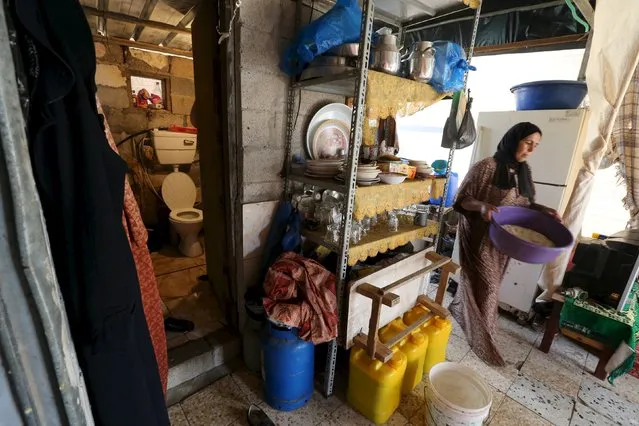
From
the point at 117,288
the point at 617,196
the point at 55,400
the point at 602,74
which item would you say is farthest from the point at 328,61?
the point at 617,196

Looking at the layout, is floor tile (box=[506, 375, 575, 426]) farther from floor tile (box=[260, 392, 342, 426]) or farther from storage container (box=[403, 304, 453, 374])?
floor tile (box=[260, 392, 342, 426])

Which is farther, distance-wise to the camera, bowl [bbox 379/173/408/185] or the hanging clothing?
the hanging clothing

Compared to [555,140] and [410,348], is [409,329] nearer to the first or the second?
[410,348]

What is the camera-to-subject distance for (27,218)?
415 millimetres

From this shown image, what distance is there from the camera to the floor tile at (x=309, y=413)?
139cm

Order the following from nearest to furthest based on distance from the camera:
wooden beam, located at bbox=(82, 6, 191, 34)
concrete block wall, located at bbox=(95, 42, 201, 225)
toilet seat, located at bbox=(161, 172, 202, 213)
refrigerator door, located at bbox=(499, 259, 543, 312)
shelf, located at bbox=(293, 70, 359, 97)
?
shelf, located at bbox=(293, 70, 359, 97) → wooden beam, located at bbox=(82, 6, 191, 34) → refrigerator door, located at bbox=(499, 259, 543, 312) → concrete block wall, located at bbox=(95, 42, 201, 225) → toilet seat, located at bbox=(161, 172, 202, 213)

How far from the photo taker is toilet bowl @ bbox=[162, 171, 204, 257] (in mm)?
2627

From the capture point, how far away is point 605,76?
160cm

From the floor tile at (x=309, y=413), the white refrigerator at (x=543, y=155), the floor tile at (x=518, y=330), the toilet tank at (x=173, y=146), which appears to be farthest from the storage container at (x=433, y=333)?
the toilet tank at (x=173, y=146)

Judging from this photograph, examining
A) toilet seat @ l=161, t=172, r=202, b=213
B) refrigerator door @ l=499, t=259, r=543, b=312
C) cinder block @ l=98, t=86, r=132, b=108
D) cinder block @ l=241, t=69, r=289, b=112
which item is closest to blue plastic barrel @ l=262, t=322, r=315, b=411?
cinder block @ l=241, t=69, r=289, b=112

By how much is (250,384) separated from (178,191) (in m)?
2.20

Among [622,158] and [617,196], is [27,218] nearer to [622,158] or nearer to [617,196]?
[622,158]

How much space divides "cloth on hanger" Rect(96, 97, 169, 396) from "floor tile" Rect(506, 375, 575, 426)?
1852mm

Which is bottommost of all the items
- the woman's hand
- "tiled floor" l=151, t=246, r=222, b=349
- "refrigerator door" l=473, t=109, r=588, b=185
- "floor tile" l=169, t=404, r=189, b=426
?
"floor tile" l=169, t=404, r=189, b=426
